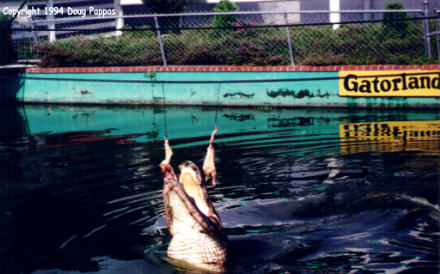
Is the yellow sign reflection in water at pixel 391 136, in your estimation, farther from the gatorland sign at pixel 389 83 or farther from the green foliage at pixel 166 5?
the green foliage at pixel 166 5

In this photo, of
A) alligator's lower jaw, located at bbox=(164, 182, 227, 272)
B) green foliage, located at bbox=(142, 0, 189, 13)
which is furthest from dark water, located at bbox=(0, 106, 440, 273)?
green foliage, located at bbox=(142, 0, 189, 13)

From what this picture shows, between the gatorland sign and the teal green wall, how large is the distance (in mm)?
125

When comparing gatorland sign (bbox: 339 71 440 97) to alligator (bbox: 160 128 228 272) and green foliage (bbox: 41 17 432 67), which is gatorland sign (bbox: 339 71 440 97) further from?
alligator (bbox: 160 128 228 272)

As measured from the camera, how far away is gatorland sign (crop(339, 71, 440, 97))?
1116 centimetres

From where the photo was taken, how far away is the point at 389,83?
1150cm

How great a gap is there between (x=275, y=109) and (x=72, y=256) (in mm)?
7965

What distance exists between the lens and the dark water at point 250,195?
→ 4789mm

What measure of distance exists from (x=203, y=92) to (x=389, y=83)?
3783 mm

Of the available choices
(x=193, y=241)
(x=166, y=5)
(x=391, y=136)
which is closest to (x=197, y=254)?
(x=193, y=241)

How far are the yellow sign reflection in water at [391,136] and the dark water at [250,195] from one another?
25 millimetres

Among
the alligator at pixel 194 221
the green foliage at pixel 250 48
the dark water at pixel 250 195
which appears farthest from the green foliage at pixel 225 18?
the alligator at pixel 194 221

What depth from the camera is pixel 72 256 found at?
15.8 feet

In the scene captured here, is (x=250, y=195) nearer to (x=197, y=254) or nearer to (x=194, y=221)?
(x=197, y=254)

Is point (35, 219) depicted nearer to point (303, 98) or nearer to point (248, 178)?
point (248, 178)
